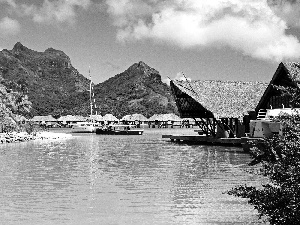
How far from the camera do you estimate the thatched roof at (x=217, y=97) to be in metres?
41.8

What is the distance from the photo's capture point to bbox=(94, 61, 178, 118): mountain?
165 meters

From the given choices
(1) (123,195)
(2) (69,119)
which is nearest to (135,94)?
(2) (69,119)

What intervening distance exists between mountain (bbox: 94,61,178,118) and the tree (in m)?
145

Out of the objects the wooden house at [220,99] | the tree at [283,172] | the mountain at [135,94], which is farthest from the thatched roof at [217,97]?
the mountain at [135,94]

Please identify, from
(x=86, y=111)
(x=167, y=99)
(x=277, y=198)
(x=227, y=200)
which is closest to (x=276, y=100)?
(x=227, y=200)

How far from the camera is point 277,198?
24.8 feet

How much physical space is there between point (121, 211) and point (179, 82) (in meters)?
31.9

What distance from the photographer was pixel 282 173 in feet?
24.7

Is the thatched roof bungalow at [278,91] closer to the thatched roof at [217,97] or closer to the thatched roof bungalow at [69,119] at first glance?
the thatched roof at [217,97]

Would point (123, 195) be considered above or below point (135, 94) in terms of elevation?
below

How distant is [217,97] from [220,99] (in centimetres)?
32

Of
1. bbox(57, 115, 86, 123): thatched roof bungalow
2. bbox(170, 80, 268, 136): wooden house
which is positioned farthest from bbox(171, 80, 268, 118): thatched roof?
bbox(57, 115, 86, 123): thatched roof bungalow

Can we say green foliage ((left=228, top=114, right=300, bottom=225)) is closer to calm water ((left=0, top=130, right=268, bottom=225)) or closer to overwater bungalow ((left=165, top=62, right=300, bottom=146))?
calm water ((left=0, top=130, right=268, bottom=225))

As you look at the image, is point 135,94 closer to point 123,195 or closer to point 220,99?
point 220,99
